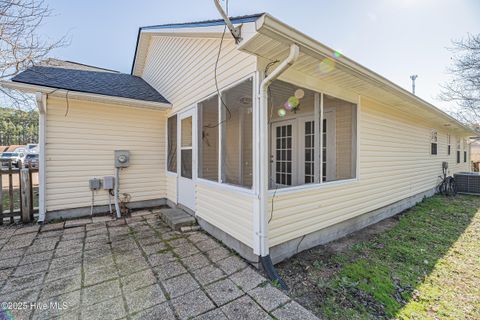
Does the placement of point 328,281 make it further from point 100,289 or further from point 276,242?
point 100,289

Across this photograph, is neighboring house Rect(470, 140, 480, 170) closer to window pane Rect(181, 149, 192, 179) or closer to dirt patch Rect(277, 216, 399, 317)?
dirt patch Rect(277, 216, 399, 317)

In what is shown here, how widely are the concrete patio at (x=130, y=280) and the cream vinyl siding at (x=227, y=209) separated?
1.04 ft

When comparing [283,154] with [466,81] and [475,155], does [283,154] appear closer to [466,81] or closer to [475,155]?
[466,81]

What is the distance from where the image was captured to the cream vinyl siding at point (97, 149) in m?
4.42

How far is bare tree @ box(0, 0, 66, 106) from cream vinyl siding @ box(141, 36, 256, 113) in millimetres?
2217

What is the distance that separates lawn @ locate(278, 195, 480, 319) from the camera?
2.06 m

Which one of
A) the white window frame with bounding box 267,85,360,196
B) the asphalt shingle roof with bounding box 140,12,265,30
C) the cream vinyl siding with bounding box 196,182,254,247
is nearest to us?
the asphalt shingle roof with bounding box 140,12,265,30

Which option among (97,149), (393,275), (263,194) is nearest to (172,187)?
(97,149)

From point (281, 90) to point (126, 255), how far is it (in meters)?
3.95

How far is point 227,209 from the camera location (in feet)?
10.5

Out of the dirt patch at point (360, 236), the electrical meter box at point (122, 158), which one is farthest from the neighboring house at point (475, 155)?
the electrical meter box at point (122, 158)

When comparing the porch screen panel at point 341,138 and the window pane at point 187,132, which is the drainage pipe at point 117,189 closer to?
the window pane at point 187,132

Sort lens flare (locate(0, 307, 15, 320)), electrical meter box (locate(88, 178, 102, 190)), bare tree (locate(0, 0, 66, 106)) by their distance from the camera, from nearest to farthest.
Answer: lens flare (locate(0, 307, 15, 320)) → bare tree (locate(0, 0, 66, 106)) → electrical meter box (locate(88, 178, 102, 190))

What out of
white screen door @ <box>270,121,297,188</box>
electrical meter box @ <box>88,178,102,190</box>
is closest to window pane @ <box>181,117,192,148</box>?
electrical meter box @ <box>88,178,102,190</box>
